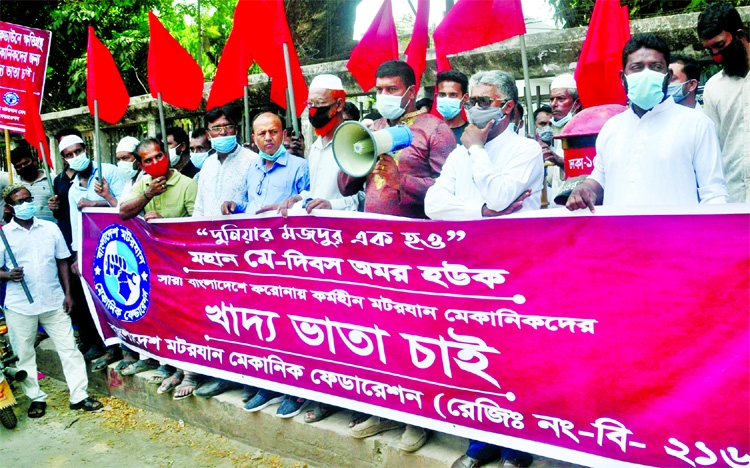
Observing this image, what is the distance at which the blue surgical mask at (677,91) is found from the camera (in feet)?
10.4

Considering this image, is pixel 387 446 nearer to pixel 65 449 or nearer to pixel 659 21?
pixel 65 449

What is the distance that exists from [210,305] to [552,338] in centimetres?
239

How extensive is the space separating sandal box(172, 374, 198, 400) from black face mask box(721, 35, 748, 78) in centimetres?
371

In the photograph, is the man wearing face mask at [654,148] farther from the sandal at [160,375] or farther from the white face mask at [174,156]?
the white face mask at [174,156]

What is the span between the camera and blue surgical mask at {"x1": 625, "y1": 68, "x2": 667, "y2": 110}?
2.73 m

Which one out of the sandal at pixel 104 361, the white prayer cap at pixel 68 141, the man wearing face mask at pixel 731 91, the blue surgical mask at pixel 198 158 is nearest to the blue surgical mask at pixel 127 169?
the blue surgical mask at pixel 198 158

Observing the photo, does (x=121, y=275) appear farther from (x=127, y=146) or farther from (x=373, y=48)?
(x=373, y=48)

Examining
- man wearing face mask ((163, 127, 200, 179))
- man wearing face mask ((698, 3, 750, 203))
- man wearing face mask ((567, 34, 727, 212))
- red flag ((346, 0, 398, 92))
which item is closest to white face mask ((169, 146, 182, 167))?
man wearing face mask ((163, 127, 200, 179))

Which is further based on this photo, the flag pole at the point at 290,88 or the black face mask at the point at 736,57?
the flag pole at the point at 290,88

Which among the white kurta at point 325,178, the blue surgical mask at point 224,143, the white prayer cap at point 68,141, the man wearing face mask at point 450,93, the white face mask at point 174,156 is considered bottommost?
the white kurta at point 325,178

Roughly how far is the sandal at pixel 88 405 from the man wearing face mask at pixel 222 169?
1.83 m

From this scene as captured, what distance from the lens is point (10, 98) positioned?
259 inches

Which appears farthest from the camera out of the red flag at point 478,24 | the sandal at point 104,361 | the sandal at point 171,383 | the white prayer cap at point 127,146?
the white prayer cap at point 127,146

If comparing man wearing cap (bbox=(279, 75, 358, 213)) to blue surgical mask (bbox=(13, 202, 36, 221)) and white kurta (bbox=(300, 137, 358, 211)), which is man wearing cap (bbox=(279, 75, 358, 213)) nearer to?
white kurta (bbox=(300, 137, 358, 211))
